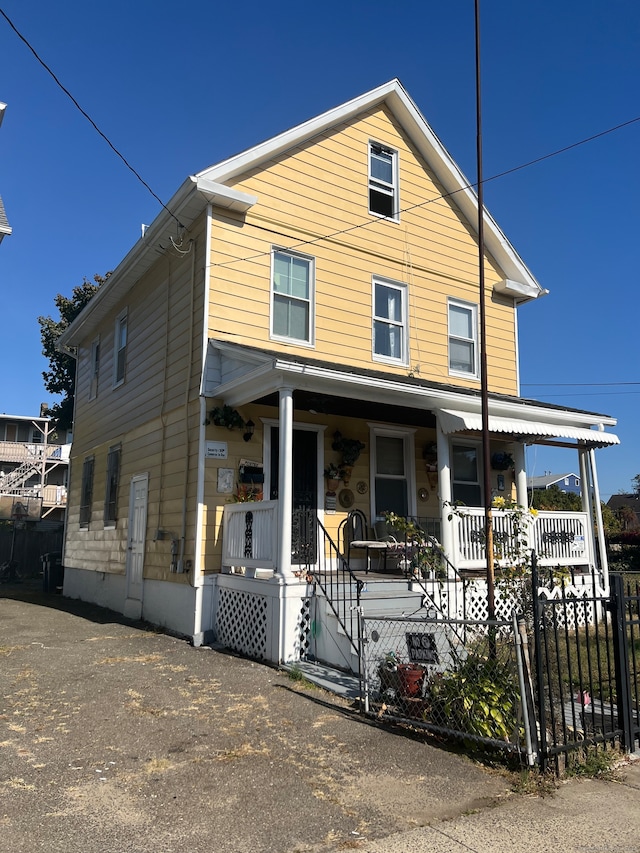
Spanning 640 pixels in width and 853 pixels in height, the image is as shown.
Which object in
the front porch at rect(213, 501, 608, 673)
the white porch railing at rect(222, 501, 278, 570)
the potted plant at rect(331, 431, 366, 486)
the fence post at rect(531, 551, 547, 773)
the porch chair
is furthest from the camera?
the potted plant at rect(331, 431, 366, 486)

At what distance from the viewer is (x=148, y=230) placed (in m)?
12.2

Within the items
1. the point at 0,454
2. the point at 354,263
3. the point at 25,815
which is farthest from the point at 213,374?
the point at 0,454

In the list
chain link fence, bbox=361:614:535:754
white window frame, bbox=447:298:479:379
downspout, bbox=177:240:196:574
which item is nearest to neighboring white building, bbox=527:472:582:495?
white window frame, bbox=447:298:479:379

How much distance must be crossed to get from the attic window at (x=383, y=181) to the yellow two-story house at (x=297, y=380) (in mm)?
32

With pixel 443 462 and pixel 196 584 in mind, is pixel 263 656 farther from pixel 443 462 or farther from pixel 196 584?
pixel 443 462

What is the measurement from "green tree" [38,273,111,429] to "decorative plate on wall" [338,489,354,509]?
21266 millimetres

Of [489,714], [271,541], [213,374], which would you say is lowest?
[489,714]

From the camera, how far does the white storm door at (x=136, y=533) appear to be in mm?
12383

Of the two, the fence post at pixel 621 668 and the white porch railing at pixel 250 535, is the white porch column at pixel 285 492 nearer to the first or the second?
the white porch railing at pixel 250 535

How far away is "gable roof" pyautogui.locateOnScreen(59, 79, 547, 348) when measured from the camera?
10898 mm

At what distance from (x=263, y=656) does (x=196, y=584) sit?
184 centimetres

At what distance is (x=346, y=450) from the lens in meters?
11.6

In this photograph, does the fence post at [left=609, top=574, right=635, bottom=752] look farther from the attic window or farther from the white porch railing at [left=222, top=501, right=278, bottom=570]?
the attic window

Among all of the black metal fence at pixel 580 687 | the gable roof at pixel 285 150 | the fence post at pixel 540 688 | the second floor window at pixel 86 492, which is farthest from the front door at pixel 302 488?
the second floor window at pixel 86 492
